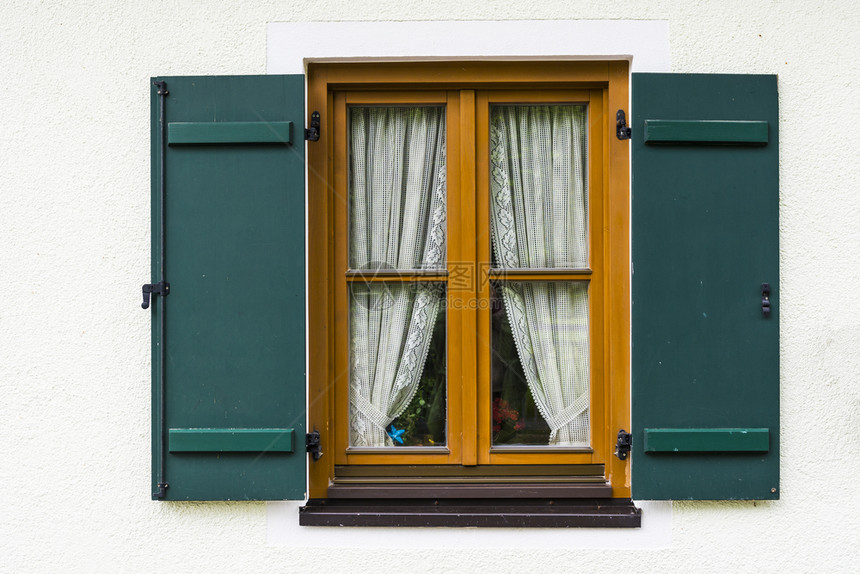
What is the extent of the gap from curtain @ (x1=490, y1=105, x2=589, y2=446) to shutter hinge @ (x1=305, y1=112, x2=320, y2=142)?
2.15 feet

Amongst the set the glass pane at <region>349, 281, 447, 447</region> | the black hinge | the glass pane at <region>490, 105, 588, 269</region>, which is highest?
the glass pane at <region>490, 105, 588, 269</region>

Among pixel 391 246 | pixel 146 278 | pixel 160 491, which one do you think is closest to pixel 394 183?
pixel 391 246

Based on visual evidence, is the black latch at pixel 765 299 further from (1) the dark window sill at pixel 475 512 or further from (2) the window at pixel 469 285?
(1) the dark window sill at pixel 475 512

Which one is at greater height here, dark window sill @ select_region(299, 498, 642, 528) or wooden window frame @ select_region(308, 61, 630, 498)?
wooden window frame @ select_region(308, 61, 630, 498)

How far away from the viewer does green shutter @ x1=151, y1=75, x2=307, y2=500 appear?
225 cm

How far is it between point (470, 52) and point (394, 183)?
547mm

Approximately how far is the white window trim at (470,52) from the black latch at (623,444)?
0.19 metres

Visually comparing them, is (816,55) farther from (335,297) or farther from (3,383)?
(3,383)

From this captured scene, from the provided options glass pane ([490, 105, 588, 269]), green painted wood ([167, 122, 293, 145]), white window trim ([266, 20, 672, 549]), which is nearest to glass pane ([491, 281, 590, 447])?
glass pane ([490, 105, 588, 269])

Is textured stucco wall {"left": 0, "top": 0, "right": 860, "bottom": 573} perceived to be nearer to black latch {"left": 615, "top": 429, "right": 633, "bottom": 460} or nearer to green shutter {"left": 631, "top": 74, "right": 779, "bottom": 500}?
green shutter {"left": 631, "top": 74, "right": 779, "bottom": 500}

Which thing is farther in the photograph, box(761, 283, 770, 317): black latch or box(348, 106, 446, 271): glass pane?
box(348, 106, 446, 271): glass pane

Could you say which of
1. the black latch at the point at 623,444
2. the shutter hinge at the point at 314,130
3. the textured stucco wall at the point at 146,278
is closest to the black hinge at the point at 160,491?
the textured stucco wall at the point at 146,278

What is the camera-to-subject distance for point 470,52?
91.0 inches

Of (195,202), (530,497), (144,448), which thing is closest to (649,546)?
(530,497)
